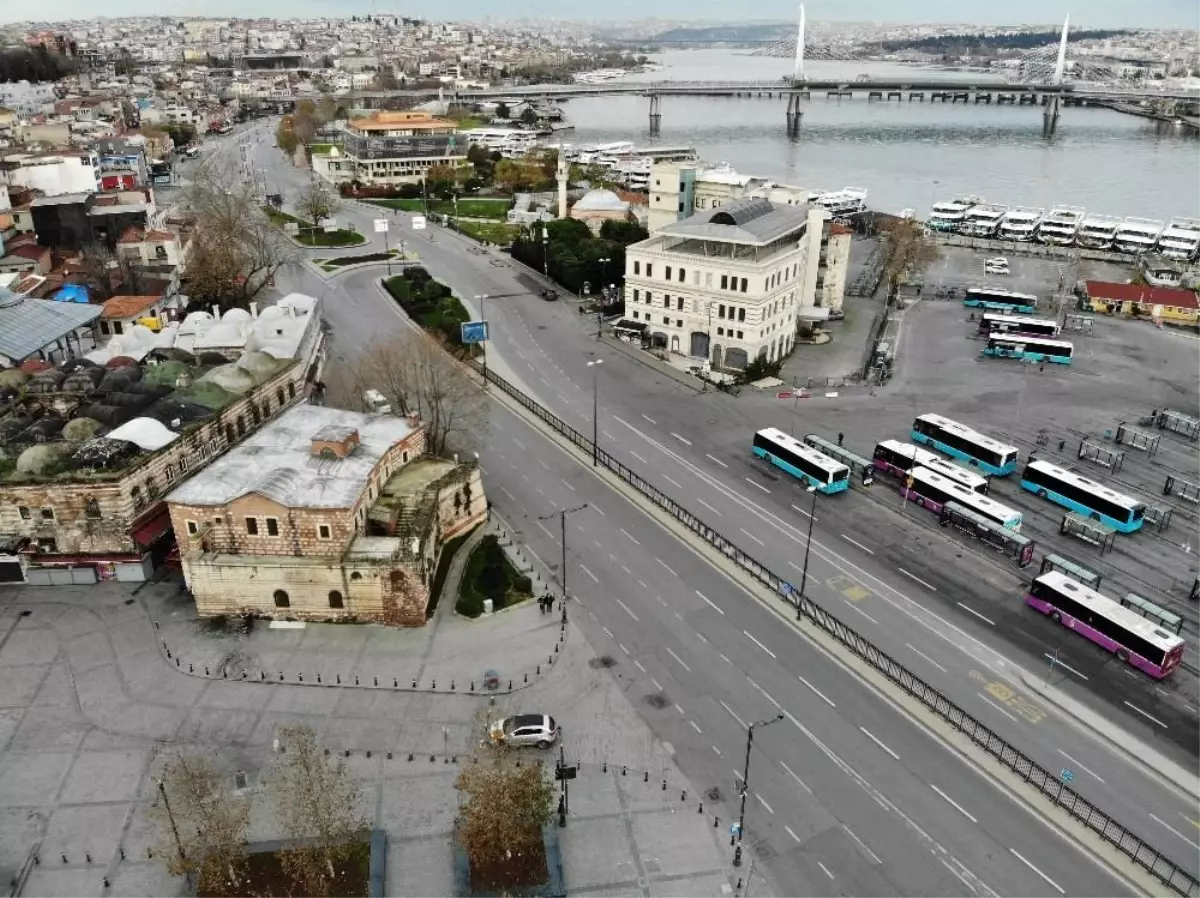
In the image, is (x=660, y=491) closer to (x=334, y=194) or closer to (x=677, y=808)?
(x=677, y=808)

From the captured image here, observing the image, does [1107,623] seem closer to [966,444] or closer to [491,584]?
[966,444]

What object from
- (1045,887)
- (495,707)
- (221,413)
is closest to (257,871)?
(495,707)

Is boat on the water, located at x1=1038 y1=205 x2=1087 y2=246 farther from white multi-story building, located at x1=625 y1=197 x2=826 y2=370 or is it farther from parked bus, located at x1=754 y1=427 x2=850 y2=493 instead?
parked bus, located at x1=754 y1=427 x2=850 y2=493

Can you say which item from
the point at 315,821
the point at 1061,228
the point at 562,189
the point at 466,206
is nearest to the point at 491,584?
the point at 315,821

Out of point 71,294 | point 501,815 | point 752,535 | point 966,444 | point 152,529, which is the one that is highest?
point 71,294

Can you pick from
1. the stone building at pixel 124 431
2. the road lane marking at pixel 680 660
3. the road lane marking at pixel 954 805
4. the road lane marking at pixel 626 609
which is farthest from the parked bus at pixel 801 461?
the stone building at pixel 124 431

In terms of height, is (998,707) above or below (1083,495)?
below

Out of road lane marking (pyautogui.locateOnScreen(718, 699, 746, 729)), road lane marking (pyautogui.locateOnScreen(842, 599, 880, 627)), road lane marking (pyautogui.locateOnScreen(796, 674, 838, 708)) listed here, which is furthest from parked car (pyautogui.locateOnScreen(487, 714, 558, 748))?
road lane marking (pyautogui.locateOnScreen(842, 599, 880, 627))
